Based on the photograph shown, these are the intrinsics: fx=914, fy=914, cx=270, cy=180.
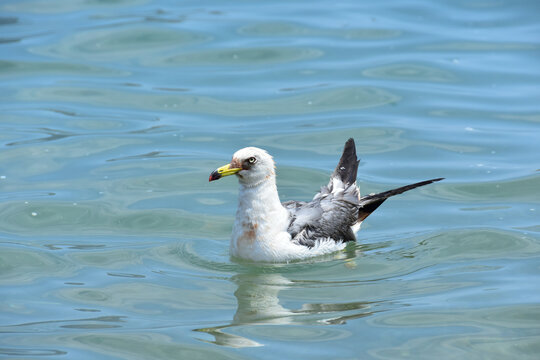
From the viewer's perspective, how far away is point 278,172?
A: 12.8m

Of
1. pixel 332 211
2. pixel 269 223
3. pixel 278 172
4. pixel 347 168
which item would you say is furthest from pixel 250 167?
pixel 278 172

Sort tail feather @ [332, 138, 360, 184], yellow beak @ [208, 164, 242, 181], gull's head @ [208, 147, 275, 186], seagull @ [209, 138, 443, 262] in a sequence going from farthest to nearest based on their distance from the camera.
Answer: tail feather @ [332, 138, 360, 184], seagull @ [209, 138, 443, 262], gull's head @ [208, 147, 275, 186], yellow beak @ [208, 164, 242, 181]

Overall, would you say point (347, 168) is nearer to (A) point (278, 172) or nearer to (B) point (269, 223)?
(A) point (278, 172)

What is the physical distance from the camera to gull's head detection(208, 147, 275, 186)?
31.4 feet

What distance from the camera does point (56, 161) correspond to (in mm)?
13359

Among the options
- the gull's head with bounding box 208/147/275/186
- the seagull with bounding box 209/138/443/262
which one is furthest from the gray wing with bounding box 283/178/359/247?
the gull's head with bounding box 208/147/275/186

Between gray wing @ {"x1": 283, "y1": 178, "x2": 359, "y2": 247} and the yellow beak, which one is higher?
the yellow beak

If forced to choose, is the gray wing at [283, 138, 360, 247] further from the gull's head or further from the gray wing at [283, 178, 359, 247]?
the gull's head

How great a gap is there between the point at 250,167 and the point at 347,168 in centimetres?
198

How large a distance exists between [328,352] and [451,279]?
82.4 inches

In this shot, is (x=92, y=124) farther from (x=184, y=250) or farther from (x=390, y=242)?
(x=390, y=242)

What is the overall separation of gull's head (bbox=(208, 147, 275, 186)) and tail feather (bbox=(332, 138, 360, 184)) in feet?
5.35

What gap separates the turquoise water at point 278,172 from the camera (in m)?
8.24

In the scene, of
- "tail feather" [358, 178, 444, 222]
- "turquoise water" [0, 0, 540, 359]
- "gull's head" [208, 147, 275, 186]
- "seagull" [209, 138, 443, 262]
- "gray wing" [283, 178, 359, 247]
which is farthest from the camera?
"tail feather" [358, 178, 444, 222]
